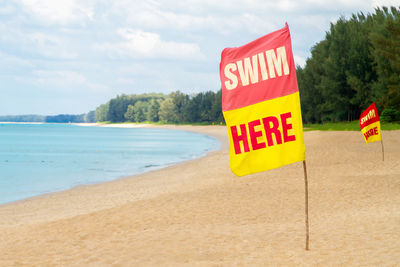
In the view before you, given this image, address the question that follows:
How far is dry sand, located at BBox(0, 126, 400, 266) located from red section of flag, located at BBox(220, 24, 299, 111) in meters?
2.83

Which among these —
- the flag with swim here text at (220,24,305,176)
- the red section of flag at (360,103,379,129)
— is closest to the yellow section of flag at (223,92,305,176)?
the flag with swim here text at (220,24,305,176)

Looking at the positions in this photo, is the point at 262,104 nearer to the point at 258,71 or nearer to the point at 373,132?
the point at 258,71

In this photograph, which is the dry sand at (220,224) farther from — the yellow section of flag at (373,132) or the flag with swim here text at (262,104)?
the yellow section of flag at (373,132)

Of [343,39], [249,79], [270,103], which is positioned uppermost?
[343,39]

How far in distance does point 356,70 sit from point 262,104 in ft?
211

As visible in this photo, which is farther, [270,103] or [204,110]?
[204,110]

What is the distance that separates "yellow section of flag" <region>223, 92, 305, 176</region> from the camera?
6.84 meters

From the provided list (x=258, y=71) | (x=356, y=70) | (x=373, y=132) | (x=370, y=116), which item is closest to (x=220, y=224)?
(x=258, y=71)

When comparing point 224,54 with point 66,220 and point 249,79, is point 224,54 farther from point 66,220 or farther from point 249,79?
point 66,220

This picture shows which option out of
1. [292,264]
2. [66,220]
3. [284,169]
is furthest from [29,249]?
[284,169]

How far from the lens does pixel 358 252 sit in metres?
7.29

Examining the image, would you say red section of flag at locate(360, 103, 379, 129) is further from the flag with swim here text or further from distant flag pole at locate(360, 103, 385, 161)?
the flag with swim here text

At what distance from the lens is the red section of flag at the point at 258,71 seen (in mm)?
6863

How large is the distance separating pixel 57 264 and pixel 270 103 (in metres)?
4.89
